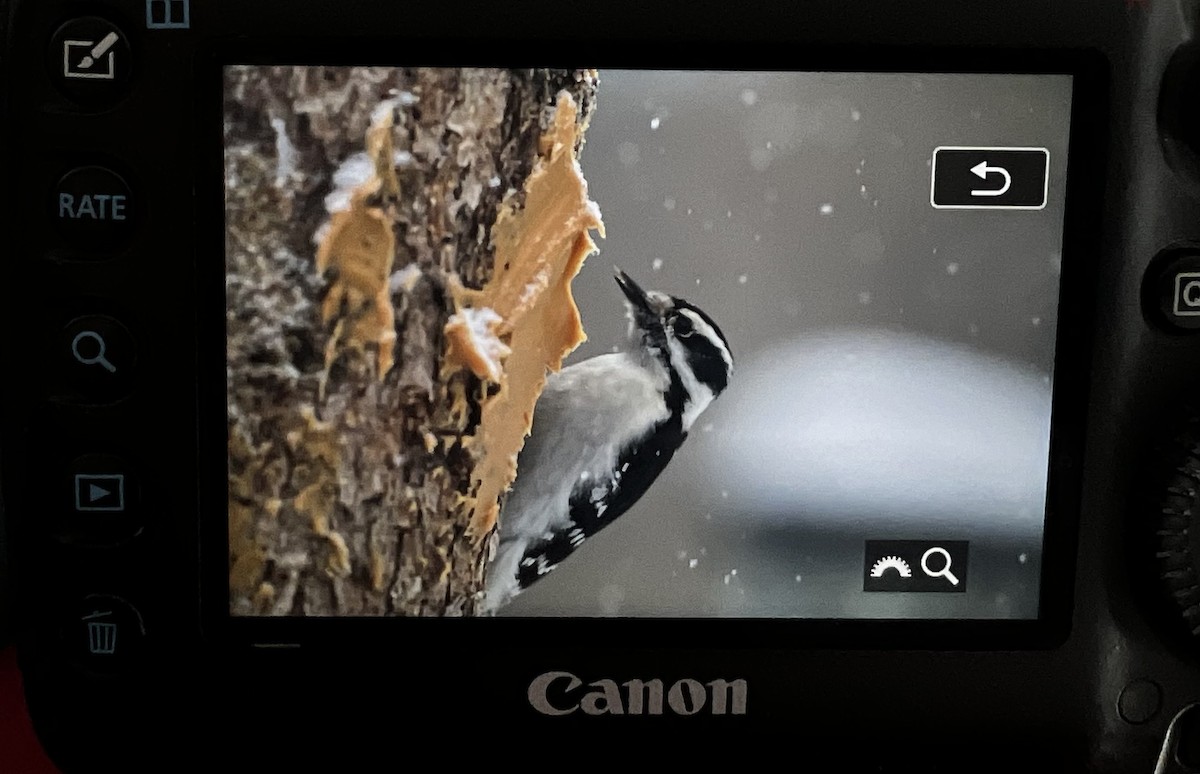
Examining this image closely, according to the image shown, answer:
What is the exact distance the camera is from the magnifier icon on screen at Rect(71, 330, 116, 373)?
45cm

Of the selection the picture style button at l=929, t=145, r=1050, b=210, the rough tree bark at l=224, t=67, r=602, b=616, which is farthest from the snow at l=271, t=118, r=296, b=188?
the picture style button at l=929, t=145, r=1050, b=210

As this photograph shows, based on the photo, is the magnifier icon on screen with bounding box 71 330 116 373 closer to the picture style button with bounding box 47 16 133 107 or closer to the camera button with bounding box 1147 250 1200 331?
the picture style button with bounding box 47 16 133 107

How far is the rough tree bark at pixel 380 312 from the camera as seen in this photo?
0.45 m

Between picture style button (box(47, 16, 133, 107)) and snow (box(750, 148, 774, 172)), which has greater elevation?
picture style button (box(47, 16, 133, 107))

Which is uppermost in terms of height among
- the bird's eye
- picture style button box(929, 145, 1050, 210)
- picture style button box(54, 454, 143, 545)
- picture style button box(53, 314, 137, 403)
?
picture style button box(929, 145, 1050, 210)

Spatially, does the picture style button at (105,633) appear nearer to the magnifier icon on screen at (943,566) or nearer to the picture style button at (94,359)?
the picture style button at (94,359)

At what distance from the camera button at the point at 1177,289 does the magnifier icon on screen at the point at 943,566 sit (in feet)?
0.45

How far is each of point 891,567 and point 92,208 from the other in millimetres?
368

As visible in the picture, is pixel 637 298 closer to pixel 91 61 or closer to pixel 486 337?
pixel 486 337

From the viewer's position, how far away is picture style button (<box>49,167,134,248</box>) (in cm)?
44

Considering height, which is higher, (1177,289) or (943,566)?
(1177,289)

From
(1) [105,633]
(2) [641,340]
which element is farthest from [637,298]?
(1) [105,633]

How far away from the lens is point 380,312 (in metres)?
0.46

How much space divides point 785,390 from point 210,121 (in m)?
0.26
